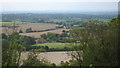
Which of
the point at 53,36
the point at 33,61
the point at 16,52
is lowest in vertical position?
the point at 33,61

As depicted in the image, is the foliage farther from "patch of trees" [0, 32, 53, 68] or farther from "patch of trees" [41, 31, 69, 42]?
"patch of trees" [41, 31, 69, 42]

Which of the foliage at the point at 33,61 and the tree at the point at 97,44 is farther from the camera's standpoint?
the foliage at the point at 33,61

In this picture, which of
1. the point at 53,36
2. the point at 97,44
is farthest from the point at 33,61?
the point at 97,44

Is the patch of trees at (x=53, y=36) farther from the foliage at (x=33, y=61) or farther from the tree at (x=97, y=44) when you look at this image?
the foliage at (x=33, y=61)

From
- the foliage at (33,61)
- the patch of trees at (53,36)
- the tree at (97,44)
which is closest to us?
the tree at (97,44)

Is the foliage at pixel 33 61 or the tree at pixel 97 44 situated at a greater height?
the tree at pixel 97 44

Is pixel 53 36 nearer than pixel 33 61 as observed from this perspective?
No

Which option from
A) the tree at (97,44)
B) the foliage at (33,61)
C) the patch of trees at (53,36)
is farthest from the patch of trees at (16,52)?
the tree at (97,44)

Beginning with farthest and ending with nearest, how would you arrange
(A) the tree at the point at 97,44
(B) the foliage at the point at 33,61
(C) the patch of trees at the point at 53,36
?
(C) the patch of trees at the point at 53,36 → (B) the foliage at the point at 33,61 → (A) the tree at the point at 97,44

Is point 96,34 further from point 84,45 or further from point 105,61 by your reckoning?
point 105,61

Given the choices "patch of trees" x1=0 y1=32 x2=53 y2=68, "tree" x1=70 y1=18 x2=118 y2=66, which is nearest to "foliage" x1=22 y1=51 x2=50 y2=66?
"patch of trees" x1=0 y1=32 x2=53 y2=68

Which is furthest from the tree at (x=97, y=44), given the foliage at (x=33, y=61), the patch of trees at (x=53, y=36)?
the foliage at (x=33, y=61)

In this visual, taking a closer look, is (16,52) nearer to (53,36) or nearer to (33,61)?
(33,61)
